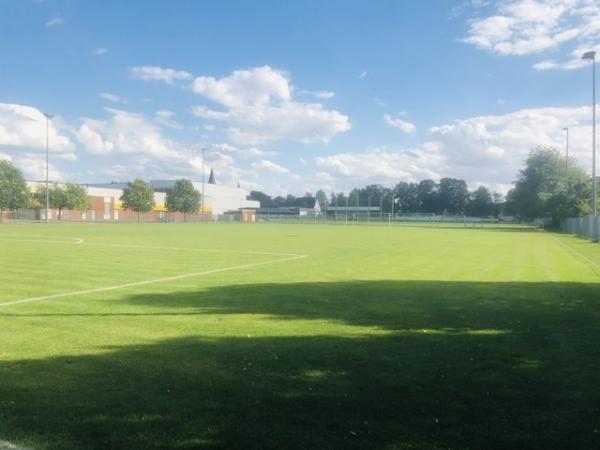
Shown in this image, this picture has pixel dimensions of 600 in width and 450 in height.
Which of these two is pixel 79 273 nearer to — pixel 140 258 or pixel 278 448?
pixel 140 258

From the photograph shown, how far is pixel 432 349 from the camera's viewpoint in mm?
6867

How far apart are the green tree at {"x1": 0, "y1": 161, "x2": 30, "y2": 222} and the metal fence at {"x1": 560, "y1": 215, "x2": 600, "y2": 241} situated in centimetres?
6993

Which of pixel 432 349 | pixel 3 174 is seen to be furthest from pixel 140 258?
pixel 3 174

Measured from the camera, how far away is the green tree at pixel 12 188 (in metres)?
72.8

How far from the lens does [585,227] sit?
4025cm

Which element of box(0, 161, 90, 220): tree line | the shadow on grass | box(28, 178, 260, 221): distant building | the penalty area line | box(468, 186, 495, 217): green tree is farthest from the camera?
box(468, 186, 495, 217): green tree

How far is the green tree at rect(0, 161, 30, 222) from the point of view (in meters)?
72.8

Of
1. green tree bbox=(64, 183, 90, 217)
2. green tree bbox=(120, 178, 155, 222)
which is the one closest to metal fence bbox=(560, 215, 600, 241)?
green tree bbox=(120, 178, 155, 222)

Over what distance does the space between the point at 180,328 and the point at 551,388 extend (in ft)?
16.7

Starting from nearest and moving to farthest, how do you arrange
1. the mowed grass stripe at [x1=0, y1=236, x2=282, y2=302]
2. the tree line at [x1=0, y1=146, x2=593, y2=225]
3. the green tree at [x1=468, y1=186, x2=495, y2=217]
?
the mowed grass stripe at [x1=0, y1=236, x2=282, y2=302] < the tree line at [x1=0, y1=146, x2=593, y2=225] < the green tree at [x1=468, y1=186, x2=495, y2=217]

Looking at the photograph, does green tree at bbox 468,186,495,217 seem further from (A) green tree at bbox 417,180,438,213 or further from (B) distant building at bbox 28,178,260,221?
(B) distant building at bbox 28,178,260,221

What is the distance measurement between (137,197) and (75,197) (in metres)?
11.8

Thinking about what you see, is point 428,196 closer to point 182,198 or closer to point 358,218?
point 358,218

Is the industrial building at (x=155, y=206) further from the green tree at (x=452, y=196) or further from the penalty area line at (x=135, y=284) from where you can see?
the penalty area line at (x=135, y=284)
